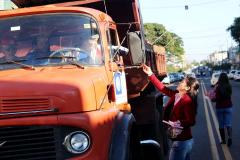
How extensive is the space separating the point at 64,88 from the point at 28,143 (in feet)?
1.90

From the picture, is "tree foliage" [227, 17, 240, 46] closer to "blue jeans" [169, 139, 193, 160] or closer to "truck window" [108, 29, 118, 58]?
"blue jeans" [169, 139, 193, 160]

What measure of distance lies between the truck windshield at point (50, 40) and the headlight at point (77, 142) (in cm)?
98

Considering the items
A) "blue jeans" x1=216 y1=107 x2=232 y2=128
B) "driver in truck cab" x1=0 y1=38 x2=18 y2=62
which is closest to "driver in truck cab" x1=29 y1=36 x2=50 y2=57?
"driver in truck cab" x1=0 y1=38 x2=18 y2=62

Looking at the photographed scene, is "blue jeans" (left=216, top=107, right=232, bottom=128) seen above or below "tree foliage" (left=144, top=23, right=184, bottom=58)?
below

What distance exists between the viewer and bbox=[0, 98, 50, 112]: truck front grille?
4488 millimetres

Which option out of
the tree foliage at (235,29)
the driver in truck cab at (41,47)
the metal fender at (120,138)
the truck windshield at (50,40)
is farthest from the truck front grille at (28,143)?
the tree foliage at (235,29)

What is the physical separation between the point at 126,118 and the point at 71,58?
90cm

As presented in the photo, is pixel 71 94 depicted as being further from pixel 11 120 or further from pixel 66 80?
pixel 11 120

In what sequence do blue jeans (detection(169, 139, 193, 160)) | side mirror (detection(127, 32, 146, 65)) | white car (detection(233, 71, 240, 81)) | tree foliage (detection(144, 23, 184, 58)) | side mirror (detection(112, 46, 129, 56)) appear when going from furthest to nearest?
1. white car (detection(233, 71, 240, 81))
2. tree foliage (detection(144, 23, 184, 58))
3. blue jeans (detection(169, 139, 193, 160))
4. side mirror (detection(112, 46, 129, 56))
5. side mirror (detection(127, 32, 146, 65))

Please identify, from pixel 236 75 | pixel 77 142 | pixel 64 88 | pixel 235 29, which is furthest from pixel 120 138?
pixel 236 75

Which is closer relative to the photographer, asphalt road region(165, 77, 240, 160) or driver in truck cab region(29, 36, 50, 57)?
driver in truck cab region(29, 36, 50, 57)

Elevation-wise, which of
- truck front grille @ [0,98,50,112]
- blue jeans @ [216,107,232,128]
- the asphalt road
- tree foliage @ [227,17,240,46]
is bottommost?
the asphalt road

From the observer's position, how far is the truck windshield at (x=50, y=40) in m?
5.31

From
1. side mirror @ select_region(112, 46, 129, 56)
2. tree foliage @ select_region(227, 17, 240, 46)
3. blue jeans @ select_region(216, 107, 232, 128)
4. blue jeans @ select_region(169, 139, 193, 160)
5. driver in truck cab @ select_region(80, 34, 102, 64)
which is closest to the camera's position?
driver in truck cab @ select_region(80, 34, 102, 64)
